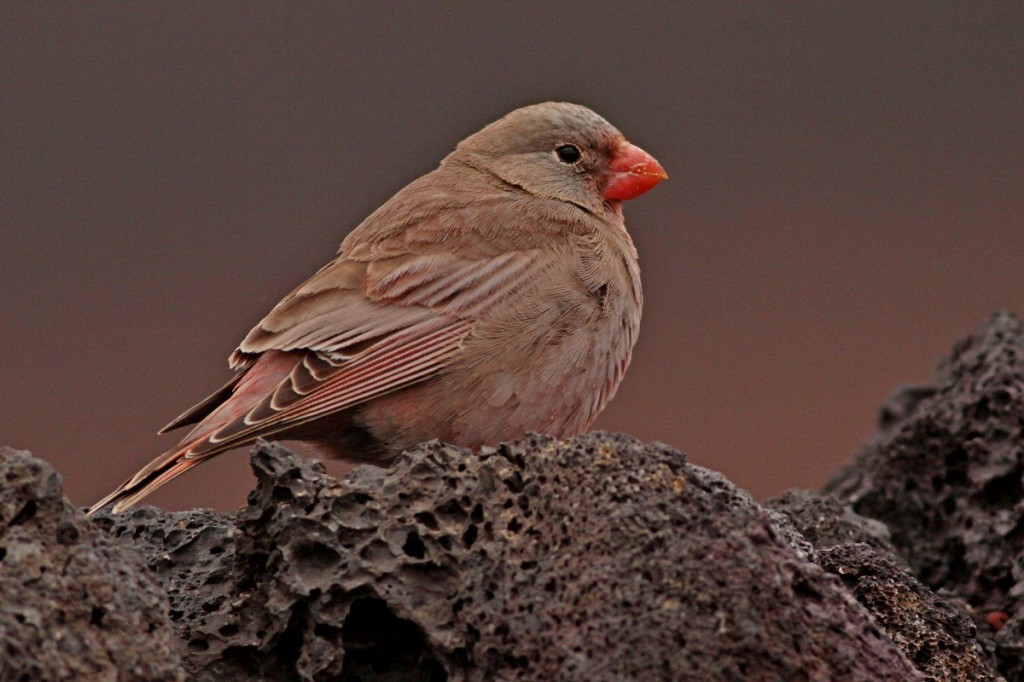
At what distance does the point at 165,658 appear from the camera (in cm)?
280

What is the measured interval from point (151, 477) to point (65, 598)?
4.22 ft

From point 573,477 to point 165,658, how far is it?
3.24 ft

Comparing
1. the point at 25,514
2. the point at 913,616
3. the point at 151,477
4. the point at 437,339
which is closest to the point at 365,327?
the point at 437,339

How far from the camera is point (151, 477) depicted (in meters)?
4.00

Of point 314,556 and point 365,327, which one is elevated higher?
point 365,327

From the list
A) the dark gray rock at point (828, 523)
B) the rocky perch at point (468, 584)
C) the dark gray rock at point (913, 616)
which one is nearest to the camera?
the rocky perch at point (468, 584)

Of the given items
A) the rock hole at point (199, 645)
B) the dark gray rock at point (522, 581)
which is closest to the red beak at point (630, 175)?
the dark gray rock at point (522, 581)

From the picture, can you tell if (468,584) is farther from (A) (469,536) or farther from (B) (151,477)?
(B) (151,477)

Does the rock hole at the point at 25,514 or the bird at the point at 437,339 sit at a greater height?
the bird at the point at 437,339

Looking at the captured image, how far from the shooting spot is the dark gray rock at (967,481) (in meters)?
4.39

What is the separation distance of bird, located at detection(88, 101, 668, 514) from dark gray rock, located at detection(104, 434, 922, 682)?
93 centimetres

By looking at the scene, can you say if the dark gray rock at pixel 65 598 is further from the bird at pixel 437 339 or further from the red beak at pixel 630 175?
the red beak at pixel 630 175

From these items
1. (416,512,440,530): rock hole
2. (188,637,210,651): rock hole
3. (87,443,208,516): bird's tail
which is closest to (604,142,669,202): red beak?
(87,443,208,516): bird's tail

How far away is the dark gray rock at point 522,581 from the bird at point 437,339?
3.06ft
